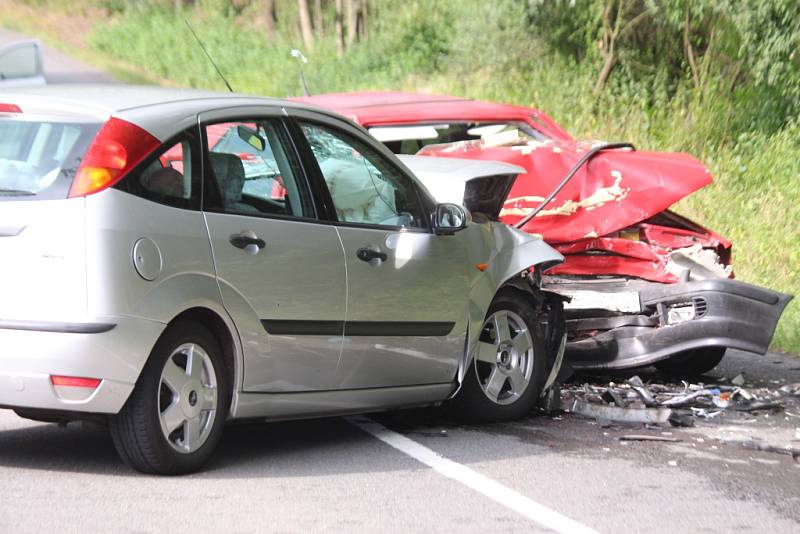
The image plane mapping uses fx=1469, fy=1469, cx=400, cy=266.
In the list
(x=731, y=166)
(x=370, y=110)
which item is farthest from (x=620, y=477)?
(x=731, y=166)

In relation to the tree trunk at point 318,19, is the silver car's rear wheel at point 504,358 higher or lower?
lower

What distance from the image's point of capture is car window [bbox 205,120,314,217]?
650 centimetres

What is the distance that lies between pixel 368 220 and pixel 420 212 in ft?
1.43

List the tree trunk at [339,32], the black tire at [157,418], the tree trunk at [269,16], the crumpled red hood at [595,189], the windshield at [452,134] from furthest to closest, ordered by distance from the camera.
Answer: the tree trunk at [269,16], the tree trunk at [339,32], the windshield at [452,134], the crumpled red hood at [595,189], the black tire at [157,418]

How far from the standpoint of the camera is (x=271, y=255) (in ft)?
21.5

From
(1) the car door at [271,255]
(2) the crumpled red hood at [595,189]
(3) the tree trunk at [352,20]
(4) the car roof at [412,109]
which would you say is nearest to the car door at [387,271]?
(1) the car door at [271,255]

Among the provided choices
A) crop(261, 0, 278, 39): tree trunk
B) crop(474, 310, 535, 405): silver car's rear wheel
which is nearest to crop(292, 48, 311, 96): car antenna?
crop(474, 310, 535, 405): silver car's rear wheel

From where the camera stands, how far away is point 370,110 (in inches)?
416

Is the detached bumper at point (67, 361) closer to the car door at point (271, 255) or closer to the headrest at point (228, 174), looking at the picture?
the car door at point (271, 255)

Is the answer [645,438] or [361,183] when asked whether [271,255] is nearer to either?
[361,183]

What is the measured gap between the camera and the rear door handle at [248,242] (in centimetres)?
639

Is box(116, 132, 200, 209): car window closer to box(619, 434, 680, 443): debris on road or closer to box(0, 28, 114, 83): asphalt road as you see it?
box(619, 434, 680, 443): debris on road

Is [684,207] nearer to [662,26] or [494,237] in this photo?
[662,26]

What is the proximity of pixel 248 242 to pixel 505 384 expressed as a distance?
2248 mm
